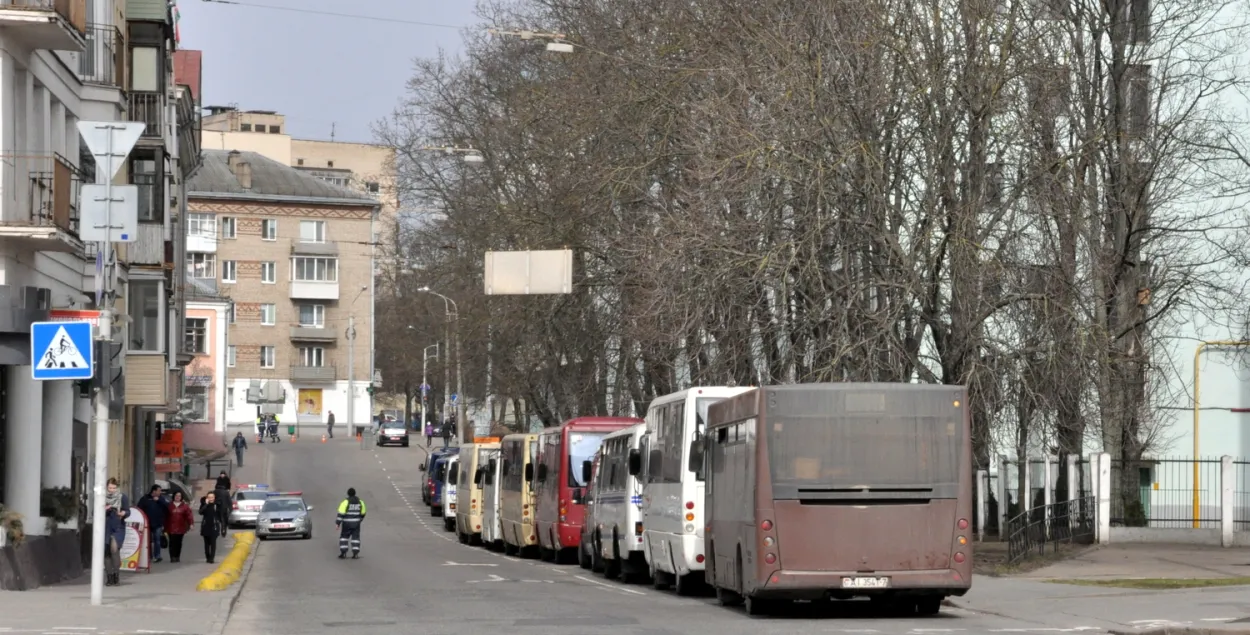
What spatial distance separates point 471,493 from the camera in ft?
176

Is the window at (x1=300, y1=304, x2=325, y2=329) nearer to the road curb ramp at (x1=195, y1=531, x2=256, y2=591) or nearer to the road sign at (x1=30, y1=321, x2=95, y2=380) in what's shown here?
the road curb ramp at (x1=195, y1=531, x2=256, y2=591)

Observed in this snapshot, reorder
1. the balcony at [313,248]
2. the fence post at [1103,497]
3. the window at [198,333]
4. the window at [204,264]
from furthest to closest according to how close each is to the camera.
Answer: the balcony at [313,248]
the window at [204,264]
the window at [198,333]
the fence post at [1103,497]

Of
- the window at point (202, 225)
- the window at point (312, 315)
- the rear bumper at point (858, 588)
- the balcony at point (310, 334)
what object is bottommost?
the rear bumper at point (858, 588)

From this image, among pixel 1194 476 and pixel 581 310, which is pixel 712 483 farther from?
pixel 581 310

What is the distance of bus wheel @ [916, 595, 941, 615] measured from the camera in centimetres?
2092

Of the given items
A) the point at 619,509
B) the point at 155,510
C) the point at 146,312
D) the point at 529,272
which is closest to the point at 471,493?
the point at 146,312

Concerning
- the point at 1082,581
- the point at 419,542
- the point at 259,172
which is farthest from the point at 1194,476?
the point at 259,172

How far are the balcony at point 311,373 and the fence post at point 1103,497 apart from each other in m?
99.9

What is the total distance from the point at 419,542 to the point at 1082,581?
30.0 metres

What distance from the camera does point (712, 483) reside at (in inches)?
932

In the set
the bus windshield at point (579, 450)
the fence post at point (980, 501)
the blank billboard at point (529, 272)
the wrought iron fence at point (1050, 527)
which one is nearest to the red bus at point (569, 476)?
the bus windshield at point (579, 450)

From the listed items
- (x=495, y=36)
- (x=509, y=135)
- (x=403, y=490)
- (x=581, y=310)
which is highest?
(x=495, y=36)

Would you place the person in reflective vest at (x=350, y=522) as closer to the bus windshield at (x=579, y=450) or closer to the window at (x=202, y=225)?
the bus windshield at (x=579, y=450)

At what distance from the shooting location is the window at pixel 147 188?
48.6 meters
